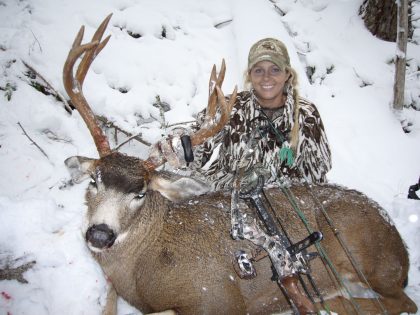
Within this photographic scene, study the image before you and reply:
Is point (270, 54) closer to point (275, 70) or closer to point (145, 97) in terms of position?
point (275, 70)

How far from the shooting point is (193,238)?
135 inches

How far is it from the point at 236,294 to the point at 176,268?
70cm

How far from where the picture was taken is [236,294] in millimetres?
3406

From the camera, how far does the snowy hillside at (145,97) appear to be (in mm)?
3809

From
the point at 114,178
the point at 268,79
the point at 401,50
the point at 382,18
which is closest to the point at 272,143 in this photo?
the point at 268,79

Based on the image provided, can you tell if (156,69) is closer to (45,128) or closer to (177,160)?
(45,128)

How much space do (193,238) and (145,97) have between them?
3535 millimetres

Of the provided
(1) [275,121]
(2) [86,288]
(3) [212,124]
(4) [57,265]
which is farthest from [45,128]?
(1) [275,121]

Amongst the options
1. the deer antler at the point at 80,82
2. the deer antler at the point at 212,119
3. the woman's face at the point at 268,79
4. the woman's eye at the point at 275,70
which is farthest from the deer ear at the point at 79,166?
the woman's eye at the point at 275,70

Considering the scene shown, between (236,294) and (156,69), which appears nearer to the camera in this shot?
(236,294)

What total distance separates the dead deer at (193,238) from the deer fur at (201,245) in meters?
0.01

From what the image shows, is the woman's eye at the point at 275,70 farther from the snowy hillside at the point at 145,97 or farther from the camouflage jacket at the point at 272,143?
the snowy hillside at the point at 145,97

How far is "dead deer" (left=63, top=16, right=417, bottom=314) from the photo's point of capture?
309cm

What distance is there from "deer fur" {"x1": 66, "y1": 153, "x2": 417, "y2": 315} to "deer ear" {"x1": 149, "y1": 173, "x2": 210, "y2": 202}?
10mm
